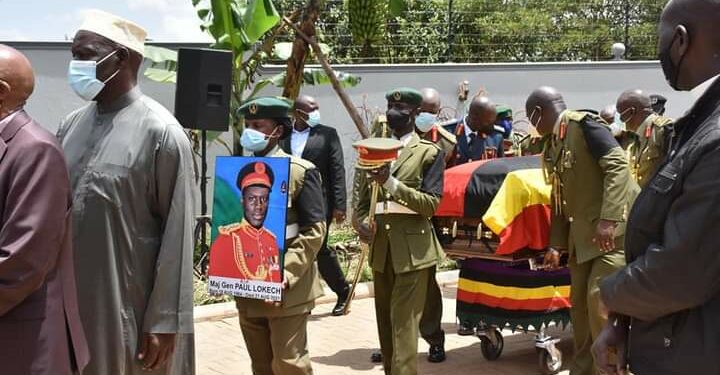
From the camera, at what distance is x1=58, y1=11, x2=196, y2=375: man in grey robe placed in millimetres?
3596

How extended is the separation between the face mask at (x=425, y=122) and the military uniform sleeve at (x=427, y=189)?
1320 millimetres

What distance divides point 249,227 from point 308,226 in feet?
1.12

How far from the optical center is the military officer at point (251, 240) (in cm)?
471

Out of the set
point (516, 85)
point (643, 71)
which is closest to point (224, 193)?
point (516, 85)

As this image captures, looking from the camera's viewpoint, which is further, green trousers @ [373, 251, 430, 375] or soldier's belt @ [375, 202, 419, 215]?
soldier's belt @ [375, 202, 419, 215]

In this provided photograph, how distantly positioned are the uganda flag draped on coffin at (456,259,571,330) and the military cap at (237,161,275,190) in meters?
2.54

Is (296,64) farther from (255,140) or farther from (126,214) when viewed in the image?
(126,214)

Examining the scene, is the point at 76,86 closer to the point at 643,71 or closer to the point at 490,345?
the point at 490,345

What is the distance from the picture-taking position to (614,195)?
545 centimetres

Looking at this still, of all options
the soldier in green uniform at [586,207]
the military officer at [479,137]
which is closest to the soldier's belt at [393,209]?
the soldier in green uniform at [586,207]

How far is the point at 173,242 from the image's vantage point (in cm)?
364

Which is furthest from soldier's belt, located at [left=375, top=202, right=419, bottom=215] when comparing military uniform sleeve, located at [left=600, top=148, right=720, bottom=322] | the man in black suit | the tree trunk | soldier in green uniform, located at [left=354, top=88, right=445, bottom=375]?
the tree trunk

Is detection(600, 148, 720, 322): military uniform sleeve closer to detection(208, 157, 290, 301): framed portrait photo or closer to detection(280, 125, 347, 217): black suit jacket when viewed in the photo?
detection(208, 157, 290, 301): framed portrait photo

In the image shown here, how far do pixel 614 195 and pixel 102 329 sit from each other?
10.4 ft
